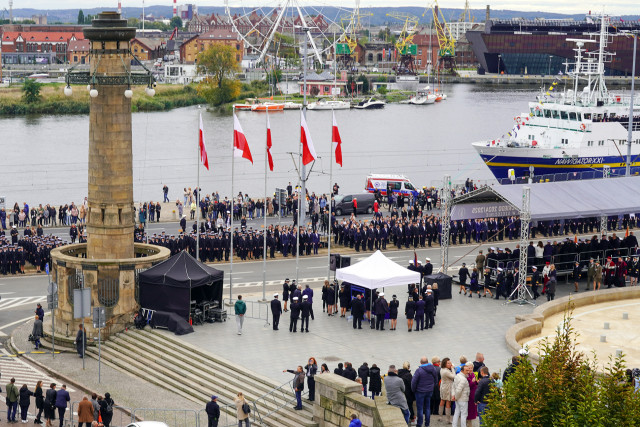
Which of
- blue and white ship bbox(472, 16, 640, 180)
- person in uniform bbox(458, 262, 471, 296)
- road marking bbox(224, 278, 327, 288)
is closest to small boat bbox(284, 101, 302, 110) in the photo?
blue and white ship bbox(472, 16, 640, 180)

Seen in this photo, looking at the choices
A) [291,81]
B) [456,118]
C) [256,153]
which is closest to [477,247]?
[256,153]

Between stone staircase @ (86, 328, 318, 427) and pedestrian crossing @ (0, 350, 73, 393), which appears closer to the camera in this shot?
stone staircase @ (86, 328, 318, 427)

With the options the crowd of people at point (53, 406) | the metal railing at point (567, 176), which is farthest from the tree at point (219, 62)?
the crowd of people at point (53, 406)

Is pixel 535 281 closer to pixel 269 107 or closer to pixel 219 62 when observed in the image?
pixel 269 107

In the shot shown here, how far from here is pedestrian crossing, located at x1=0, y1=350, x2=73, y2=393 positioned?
91.7ft

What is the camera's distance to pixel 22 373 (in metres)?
28.9

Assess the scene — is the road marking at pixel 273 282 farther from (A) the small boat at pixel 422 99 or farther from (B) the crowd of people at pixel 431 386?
(A) the small boat at pixel 422 99

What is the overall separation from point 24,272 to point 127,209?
9.98 meters

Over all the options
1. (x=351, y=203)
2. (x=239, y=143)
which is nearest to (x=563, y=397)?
(x=239, y=143)

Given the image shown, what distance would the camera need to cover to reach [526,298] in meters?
33.9

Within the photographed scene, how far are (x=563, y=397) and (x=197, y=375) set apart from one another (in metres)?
12.8

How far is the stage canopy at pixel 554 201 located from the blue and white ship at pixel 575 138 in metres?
27.5

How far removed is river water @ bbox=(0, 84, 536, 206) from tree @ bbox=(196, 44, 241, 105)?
3256 millimetres

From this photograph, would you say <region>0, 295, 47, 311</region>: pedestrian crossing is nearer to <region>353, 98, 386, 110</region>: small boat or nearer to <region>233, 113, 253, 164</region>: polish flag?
<region>233, 113, 253, 164</region>: polish flag
